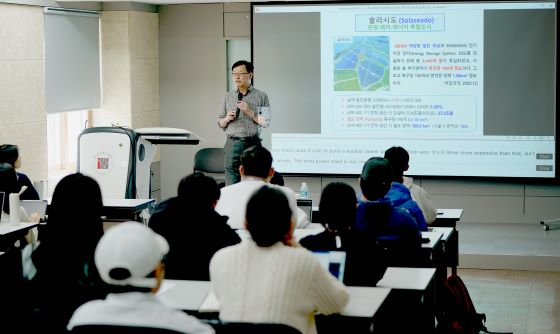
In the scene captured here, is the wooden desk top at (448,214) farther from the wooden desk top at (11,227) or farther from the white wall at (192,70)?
the white wall at (192,70)

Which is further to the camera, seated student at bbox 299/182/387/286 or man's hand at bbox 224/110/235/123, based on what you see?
man's hand at bbox 224/110/235/123

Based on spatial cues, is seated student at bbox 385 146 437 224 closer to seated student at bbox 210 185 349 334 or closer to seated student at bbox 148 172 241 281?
seated student at bbox 148 172 241 281

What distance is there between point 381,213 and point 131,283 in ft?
7.27

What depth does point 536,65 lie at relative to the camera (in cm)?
866

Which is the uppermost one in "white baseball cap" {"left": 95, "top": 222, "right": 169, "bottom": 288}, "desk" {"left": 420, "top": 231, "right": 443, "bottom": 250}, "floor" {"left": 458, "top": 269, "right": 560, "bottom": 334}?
"white baseball cap" {"left": 95, "top": 222, "right": 169, "bottom": 288}

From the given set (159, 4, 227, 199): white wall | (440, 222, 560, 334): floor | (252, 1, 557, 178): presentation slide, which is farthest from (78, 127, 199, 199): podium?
(440, 222, 560, 334): floor

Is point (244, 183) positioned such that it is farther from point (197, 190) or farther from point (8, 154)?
point (8, 154)

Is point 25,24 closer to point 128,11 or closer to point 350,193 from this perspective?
point 128,11

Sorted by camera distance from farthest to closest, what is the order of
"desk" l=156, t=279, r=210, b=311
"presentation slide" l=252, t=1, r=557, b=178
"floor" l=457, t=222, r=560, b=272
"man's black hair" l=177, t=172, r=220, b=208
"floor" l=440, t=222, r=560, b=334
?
1. "presentation slide" l=252, t=1, r=557, b=178
2. "floor" l=457, t=222, r=560, b=272
3. "floor" l=440, t=222, r=560, b=334
4. "man's black hair" l=177, t=172, r=220, b=208
5. "desk" l=156, t=279, r=210, b=311

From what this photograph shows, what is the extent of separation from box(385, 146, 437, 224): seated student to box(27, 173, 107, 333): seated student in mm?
2279

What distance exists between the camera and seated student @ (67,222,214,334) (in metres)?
2.53

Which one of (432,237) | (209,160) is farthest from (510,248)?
(209,160)

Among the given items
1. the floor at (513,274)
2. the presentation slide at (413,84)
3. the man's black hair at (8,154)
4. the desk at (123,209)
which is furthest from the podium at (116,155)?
the floor at (513,274)

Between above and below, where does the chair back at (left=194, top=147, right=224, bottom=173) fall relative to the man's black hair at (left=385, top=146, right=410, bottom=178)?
below
